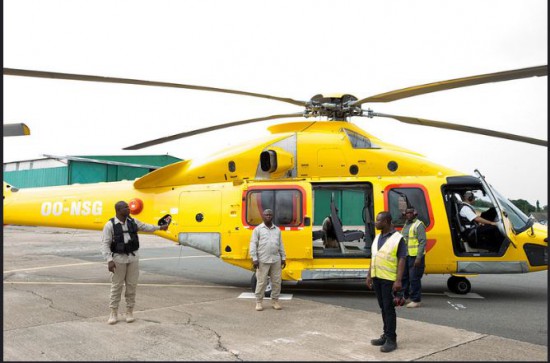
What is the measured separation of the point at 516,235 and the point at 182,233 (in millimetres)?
6428

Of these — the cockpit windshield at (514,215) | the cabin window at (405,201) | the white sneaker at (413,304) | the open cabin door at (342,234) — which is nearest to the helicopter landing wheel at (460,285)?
the cockpit windshield at (514,215)

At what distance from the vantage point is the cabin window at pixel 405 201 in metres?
8.39

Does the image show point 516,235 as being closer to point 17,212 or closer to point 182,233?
point 182,233

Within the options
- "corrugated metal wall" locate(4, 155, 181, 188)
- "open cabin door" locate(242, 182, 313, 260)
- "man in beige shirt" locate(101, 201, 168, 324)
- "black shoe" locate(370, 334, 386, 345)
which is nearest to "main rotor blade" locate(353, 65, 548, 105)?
"open cabin door" locate(242, 182, 313, 260)

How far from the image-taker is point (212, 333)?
562cm

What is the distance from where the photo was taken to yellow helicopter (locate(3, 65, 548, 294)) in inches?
322

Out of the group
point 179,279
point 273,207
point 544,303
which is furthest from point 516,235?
point 179,279

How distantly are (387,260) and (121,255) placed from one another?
364 cm

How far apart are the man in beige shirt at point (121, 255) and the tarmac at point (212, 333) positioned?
0.31m

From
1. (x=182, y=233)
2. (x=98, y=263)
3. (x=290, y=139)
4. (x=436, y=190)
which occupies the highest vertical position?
(x=290, y=139)

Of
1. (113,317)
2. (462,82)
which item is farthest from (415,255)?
(113,317)

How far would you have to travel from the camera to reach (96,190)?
9656 millimetres

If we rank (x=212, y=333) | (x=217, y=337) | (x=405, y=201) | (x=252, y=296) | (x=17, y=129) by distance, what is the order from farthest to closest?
1. (x=405, y=201)
2. (x=252, y=296)
3. (x=212, y=333)
4. (x=217, y=337)
5. (x=17, y=129)

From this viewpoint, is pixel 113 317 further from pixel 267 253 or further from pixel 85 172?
pixel 85 172
